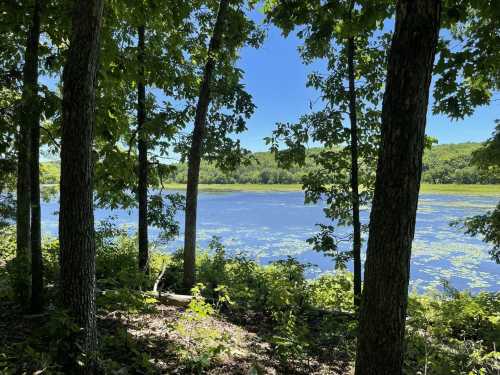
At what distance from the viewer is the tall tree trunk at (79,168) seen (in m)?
3.28

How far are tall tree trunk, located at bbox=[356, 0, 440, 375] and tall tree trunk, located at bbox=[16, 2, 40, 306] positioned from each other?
4157 millimetres

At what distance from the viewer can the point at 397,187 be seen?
2727mm

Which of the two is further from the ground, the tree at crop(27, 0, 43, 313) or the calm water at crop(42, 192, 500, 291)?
the tree at crop(27, 0, 43, 313)

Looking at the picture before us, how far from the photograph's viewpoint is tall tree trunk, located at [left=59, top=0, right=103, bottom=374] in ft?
10.8

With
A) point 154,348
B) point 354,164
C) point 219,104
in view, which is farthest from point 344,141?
point 154,348

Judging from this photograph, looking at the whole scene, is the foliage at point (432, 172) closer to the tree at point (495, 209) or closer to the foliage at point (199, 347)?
the tree at point (495, 209)

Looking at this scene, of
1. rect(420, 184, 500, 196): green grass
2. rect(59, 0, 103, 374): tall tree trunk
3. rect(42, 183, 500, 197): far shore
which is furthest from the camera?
rect(42, 183, 500, 197): far shore

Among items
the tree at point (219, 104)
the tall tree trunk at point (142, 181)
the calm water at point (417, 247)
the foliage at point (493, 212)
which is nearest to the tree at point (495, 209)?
the foliage at point (493, 212)

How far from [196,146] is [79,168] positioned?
5255 millimetres

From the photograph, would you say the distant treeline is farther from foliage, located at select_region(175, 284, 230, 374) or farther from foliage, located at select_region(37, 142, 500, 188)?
foliage, located at select_region(175, 284, 230, 374)

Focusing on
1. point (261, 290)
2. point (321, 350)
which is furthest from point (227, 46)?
point (321, 350)

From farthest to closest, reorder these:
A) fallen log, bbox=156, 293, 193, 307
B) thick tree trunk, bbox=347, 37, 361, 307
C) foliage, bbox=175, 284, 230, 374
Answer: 1. thick tree trunk, bbox=347, 37, 361, 307
2. fallen log, bbox=156, 293, 193, 307
3. foliage, bbox=175, 284, 230, 374

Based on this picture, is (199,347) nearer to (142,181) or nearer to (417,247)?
(142,181)

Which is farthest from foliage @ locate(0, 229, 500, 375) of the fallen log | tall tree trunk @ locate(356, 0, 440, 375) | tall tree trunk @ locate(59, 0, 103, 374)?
tall tree trunk @ locate(356, 0, 440, 375)
